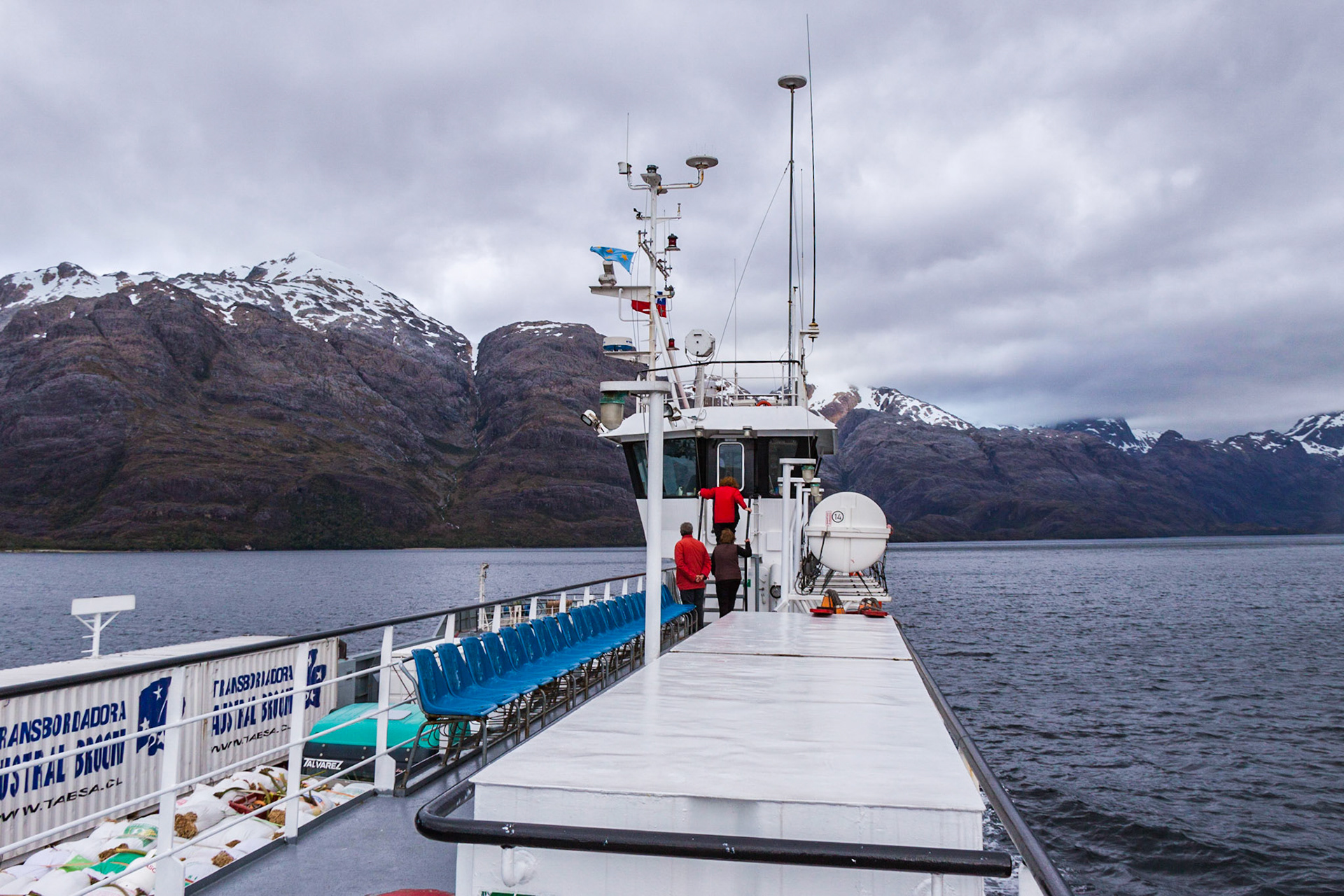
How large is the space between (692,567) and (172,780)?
908cm

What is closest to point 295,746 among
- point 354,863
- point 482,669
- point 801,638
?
point 354,863

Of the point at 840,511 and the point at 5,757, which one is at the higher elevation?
the point at 840,511

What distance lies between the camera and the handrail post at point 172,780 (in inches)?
157

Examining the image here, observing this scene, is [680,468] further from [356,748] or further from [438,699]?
[438,699]

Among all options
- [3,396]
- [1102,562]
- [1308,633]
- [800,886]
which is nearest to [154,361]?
[3,396]

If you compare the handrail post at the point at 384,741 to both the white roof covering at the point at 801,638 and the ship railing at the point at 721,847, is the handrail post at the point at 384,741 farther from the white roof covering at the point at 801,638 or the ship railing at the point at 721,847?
the ship railing at the point at 721,847

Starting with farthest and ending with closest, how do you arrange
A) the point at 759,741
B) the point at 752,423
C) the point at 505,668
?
the point at 752,423
the point at 505,668
the point at 759,741

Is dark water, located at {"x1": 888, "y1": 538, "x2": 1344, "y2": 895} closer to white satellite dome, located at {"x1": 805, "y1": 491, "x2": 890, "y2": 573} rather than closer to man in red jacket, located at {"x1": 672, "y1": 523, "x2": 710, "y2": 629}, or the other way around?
white satellite dome, located at {"x1": 805, "y1": 491, "x2": 890, "y2": 573}

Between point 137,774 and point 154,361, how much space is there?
218002 millimetres

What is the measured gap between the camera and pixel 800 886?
2.62 meters

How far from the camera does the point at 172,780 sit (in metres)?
4.12

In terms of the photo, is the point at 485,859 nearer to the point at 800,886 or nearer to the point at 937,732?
the point at 800,886

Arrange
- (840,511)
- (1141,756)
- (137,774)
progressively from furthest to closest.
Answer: (1141,756)
(840,511)
(137,774)

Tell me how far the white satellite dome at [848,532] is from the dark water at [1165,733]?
13.6 feet
